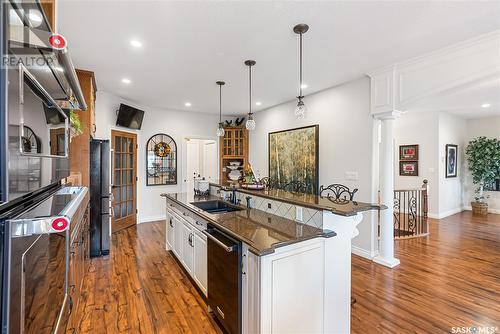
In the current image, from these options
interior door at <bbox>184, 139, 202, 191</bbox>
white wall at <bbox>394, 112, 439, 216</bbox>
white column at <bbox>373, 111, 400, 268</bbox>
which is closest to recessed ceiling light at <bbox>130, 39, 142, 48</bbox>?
white column at <bbox>373, 111, 400, 268</bbox>

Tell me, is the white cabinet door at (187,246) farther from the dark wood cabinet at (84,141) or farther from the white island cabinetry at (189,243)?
the dark wood cabinet at (84,141)

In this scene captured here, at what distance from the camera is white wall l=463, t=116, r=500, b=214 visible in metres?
6.54

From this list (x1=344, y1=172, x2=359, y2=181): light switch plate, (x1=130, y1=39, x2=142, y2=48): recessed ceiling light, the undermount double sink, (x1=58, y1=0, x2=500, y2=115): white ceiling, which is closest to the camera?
(x1=58, y1=0, x2=500, y2=115): white ceiling

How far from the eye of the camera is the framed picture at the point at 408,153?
21.8ft

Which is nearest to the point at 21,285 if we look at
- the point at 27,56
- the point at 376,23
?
the point at 27,56

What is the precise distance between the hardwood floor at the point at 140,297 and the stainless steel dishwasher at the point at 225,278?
266 millimetres

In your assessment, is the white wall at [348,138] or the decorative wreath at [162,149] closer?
the white wall at [348,138]

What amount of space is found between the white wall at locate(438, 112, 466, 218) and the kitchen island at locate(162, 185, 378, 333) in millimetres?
5884

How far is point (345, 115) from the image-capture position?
161 inches

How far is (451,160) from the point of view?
6582 mm

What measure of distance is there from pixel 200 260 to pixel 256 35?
95.6 inches

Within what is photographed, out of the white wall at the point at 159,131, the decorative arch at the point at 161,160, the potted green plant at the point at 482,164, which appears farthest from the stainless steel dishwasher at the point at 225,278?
the potted green plant at the point at 482,164

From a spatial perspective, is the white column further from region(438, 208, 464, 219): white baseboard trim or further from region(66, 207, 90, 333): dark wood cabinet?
region(438, 208, 464, 219): white baseboard trim

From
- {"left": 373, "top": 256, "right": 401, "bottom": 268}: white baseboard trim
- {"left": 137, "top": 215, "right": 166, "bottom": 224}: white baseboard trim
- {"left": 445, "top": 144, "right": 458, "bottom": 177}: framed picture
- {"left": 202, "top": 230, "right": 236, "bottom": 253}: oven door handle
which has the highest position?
{"left": 445, "top": 144, "right": 458, "bottom": 177}: framed picture
